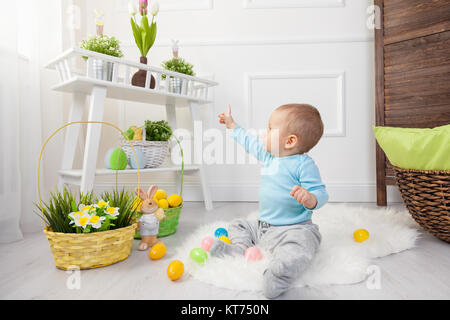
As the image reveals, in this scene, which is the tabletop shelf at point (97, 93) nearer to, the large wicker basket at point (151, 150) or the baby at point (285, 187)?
the large wicker basket at point (151, 150)

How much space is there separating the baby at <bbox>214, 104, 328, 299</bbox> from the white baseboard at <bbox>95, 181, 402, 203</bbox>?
0.90m

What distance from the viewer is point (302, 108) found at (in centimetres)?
88

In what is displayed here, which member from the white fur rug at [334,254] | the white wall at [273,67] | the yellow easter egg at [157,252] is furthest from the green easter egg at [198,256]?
the white wall at [273,67]

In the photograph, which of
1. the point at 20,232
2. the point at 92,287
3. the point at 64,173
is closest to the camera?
the point at 92,287

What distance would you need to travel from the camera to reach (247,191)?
1.90 metres

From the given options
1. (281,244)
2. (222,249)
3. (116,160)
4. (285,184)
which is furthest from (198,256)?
(116,160)

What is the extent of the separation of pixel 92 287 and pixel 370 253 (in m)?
0.72

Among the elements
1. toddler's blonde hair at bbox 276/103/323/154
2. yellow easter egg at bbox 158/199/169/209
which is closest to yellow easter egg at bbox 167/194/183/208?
yellow easter egg at bbox 158/199/169/209

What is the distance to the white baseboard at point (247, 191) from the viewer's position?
183 cm

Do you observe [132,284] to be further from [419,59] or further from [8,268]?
[419,59]

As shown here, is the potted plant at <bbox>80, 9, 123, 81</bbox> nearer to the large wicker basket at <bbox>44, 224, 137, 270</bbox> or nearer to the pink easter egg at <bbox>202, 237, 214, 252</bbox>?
the large wicker basket at <bbox>44, 224, 137, 270</bbox>

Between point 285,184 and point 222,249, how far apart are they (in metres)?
0.25
